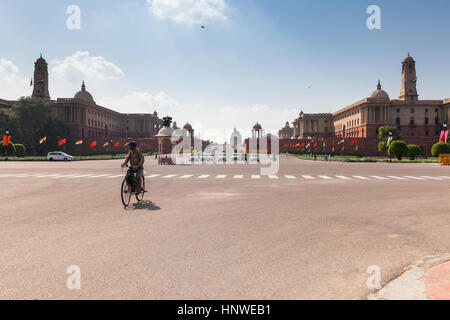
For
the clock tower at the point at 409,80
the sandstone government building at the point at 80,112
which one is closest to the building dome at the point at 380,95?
the clock tower at the point at 409,80

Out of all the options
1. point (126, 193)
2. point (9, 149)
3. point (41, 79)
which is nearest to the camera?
point (126, 193)

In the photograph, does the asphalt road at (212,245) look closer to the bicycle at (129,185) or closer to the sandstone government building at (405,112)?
the bicycle at (129,185)

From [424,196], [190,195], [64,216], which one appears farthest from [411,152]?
[64,216]

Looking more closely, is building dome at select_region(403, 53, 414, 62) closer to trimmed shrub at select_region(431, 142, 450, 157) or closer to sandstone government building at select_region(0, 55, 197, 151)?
trimmed shrub at select_region(431, 142, 450, 157)

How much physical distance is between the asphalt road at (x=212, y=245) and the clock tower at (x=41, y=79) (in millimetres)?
98769

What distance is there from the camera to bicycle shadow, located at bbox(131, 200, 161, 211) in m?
10.0

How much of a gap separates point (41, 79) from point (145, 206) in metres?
102

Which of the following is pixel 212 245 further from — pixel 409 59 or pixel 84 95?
pixel 409 59

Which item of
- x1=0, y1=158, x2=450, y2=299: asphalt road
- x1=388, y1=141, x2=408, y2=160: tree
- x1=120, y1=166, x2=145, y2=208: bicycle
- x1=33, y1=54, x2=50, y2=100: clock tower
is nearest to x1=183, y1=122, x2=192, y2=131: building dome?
x1=33, y1=54, x2=50, y2=100: clock tower

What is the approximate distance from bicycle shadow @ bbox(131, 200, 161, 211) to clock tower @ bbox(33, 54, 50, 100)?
Answer: 321 ft

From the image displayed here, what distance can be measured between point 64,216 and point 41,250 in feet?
10.3

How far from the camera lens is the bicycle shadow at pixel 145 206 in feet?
33.0

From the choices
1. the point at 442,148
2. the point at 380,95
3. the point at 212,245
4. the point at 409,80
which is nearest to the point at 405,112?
the point at 380,95

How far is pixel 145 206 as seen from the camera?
10406mm
